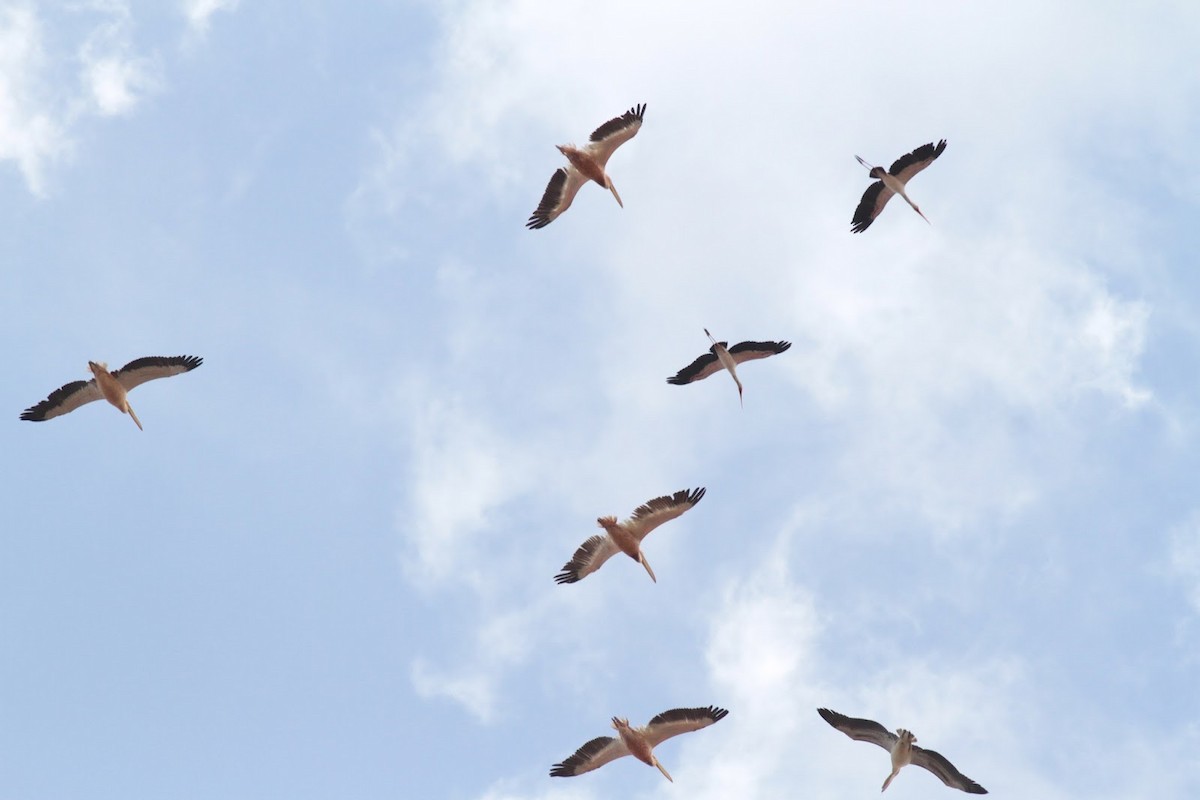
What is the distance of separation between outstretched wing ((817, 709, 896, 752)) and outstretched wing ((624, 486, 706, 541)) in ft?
19.1

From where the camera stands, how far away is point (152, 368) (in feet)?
Result: 95.2

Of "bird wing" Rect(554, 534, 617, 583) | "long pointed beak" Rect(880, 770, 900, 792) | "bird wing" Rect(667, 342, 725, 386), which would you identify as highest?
"bird wing" Rect(667, 342, 725, 386)

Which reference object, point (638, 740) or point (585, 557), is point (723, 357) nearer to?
point (585, 557)

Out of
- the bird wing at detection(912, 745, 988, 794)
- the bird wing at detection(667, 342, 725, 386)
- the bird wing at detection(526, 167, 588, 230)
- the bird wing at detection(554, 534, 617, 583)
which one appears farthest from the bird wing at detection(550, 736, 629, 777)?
the bird wing at detection(526, 167, 588, 230)

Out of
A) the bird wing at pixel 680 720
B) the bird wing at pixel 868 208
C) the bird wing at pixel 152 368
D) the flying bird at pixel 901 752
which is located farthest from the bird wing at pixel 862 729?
the bird wing at pixel 152 368

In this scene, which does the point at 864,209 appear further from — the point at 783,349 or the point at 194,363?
the point at 194,363

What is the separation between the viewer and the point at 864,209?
104 feet

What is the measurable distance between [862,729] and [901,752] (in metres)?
0.99

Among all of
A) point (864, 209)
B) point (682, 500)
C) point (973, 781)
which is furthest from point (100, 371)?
point (973, 781)

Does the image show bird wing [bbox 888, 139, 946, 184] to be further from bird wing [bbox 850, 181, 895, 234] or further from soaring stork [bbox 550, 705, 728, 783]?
soaring stork [bbox 550, 705, 728, 783]

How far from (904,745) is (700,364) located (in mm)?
10591

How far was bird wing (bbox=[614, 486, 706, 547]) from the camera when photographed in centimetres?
2802

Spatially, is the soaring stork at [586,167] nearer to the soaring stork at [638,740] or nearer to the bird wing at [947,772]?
the soaring stork at [638,740]

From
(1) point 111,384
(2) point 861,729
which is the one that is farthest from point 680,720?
(1) point 111,384
